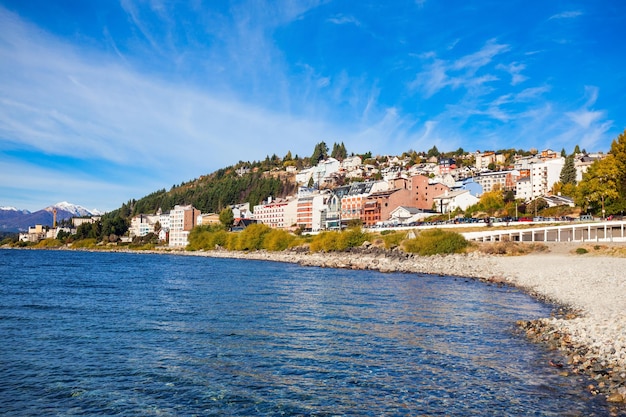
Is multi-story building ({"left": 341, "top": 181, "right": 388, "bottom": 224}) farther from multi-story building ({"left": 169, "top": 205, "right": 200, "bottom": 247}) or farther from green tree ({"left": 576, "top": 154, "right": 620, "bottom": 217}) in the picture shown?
green tree ({"left": 576, "top": 154, "right": 620, "bottom": 217})

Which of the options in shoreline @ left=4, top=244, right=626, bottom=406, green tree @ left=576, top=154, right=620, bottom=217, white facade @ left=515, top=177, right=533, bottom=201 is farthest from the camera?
white facade @ left=515, top=177, right=533, bottom=201

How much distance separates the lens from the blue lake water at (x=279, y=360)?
12250mm

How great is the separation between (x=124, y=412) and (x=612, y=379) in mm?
12727

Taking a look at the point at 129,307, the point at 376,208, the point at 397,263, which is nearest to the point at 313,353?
the point at 129,307

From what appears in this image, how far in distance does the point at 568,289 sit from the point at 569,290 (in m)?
0.57

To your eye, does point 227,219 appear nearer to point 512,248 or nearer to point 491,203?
point 491,203


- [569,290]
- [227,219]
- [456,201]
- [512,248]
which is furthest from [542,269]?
[227,219]

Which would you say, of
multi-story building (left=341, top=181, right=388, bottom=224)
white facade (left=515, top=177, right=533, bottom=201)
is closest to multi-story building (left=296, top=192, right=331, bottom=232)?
multi-story building (left=341, top=181, right=388, bottom=224)

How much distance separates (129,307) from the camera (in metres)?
29.0

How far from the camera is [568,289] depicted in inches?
1288

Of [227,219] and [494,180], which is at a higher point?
[494,180]

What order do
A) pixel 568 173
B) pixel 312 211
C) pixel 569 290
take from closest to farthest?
pixel 569 290 < pixel 568 173 < pixel 312 211

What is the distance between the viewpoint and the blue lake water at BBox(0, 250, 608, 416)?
12250mm

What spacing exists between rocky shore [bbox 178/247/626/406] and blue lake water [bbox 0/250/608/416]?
2.84 ft
